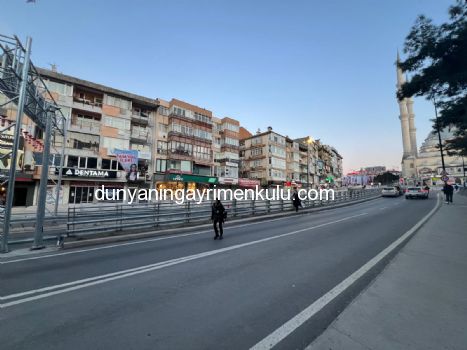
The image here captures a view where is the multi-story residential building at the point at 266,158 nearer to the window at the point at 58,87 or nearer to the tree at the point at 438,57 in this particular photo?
the window at the point at 58,87

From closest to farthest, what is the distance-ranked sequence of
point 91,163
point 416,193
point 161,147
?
1. point 416,193
2. point 91,163
3. point 161,147

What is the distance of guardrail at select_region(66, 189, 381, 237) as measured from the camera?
29.3 feet

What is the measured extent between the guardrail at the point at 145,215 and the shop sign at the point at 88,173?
14855 millimetres

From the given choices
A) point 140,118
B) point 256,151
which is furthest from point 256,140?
point 140,118

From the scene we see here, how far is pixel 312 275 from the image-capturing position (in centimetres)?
466

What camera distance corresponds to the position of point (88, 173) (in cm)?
2700

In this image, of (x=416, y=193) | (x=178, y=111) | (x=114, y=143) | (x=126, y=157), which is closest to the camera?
(x=416, y=193)

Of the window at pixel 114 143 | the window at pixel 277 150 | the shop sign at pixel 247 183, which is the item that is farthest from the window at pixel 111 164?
the window at pixel 277 150

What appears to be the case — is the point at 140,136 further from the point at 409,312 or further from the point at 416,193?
the point at 416,193

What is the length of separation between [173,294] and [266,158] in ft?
157

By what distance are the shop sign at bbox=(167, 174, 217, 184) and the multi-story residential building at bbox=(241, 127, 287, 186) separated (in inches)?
583

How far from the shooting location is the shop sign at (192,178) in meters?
34.0

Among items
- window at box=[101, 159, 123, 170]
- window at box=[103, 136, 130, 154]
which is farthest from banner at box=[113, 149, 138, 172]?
window at box=[103, 136, 130, 154]

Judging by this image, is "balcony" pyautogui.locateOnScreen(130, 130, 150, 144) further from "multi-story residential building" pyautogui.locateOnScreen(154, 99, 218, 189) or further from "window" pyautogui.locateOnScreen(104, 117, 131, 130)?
"multi-story residential building" pyautogui.locateOnScreen(154, 99, 218, 189)
